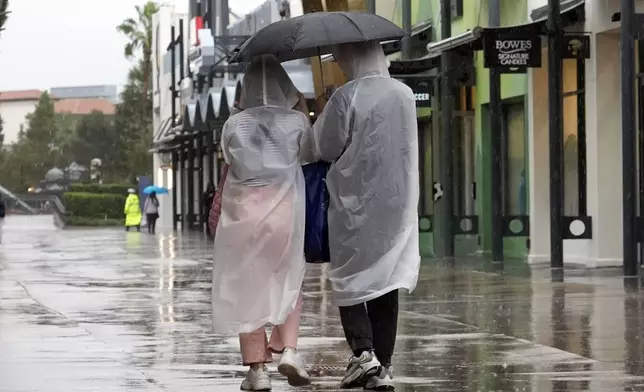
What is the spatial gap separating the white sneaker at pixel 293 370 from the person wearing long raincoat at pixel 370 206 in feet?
0.86

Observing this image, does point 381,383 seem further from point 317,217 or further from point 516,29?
point 516,29

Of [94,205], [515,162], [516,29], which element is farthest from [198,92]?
[516,29]

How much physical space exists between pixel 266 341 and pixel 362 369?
0.62 m

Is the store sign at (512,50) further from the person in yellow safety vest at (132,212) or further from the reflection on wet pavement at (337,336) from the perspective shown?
the person in yellow safety vest at (132,212)

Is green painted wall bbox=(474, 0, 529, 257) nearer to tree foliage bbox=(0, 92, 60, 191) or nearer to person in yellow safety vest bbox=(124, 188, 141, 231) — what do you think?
person in yellow safety vest bbox=(124, 188, 141, 231)

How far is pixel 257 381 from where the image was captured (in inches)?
345

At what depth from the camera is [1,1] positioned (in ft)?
71.9

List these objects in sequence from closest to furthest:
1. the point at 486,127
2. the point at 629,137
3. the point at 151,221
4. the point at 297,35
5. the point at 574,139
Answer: the point at 297,35, the point at 629,137, the point at 574,139, the point at 486,127, the point at 151,221

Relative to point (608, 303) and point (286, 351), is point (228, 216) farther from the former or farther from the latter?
point (608, 303)

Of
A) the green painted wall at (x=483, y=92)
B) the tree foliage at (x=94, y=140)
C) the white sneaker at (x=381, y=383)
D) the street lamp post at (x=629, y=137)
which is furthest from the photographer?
the tree foliage at (x=94, y=140)

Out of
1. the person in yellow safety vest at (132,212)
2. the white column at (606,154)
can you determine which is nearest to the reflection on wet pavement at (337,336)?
the white column at (606,154)

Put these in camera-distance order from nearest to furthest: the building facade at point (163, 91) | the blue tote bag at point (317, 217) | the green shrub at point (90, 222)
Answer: the blue tote bag at point (317, 217) → the green shrub at point (90, 222) → the building facade at point (163, 91)

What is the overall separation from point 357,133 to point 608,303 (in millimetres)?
6878

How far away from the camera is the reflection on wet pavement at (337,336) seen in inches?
369
